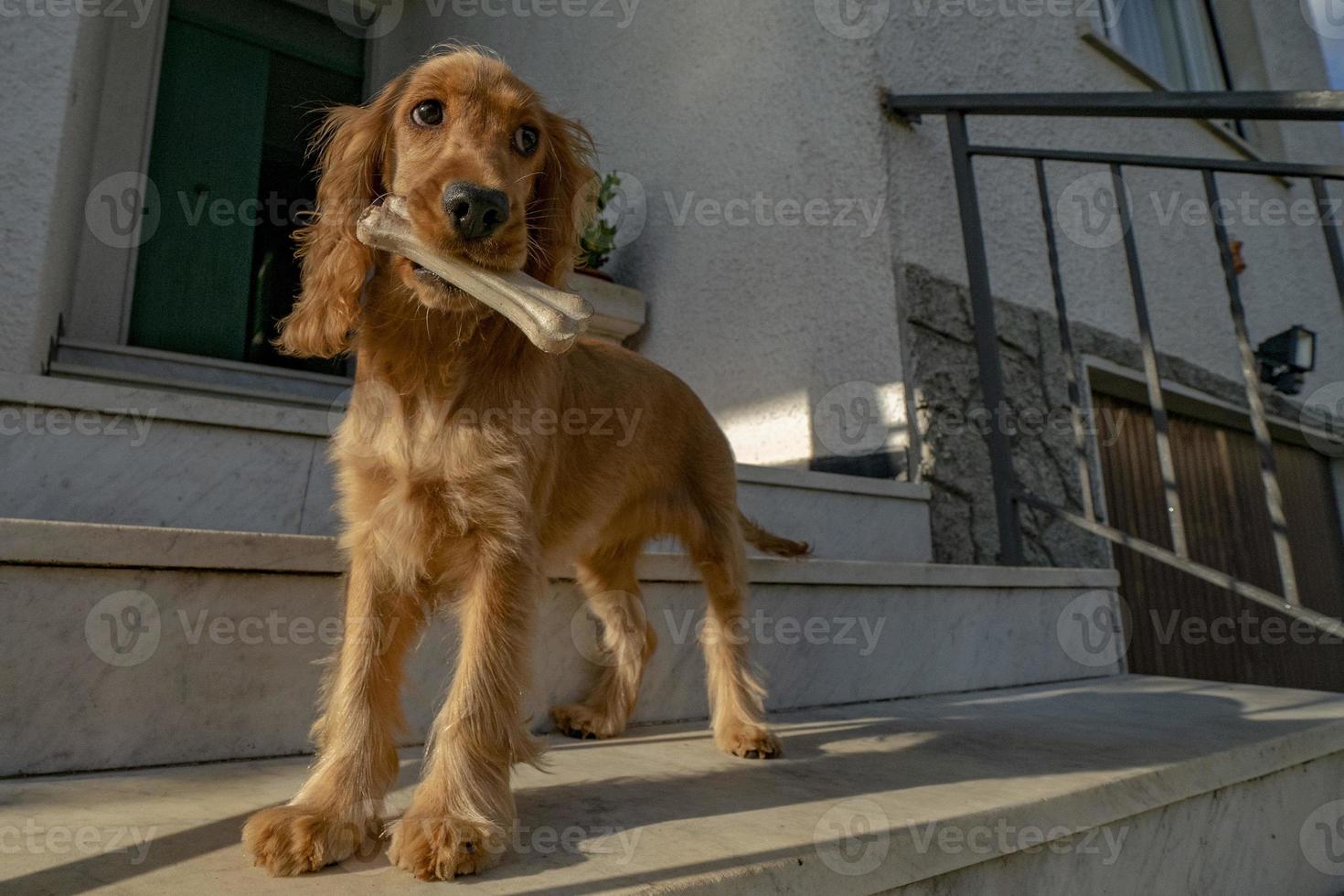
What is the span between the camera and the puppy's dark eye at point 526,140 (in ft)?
4.59

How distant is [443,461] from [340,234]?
19.1 inches

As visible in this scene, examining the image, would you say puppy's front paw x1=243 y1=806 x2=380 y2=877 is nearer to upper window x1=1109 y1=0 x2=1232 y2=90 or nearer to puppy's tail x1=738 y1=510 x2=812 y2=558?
puppy's tail x1=738 y1=510 x2=812 y2=558

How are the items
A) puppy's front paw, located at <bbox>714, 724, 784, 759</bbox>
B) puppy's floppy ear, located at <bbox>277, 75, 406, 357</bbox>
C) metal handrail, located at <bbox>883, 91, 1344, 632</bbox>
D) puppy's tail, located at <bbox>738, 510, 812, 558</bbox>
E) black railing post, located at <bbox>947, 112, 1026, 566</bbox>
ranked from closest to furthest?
1. puppy's floppy ear, located at <bbox>277, 75, 406, 357</bbox>
2. puppy's front paw, located at <bbox>714, 724, 784, 759</bbox>
3. metal handrail, located at <bbox>883, 91, 1344, 632</bbox>
4. puppy's tail, located at <bbox>738, 510, 812, 558</bbox>
5. black railing post, located at <bbox>947, 112, 1026, 566</bbox>

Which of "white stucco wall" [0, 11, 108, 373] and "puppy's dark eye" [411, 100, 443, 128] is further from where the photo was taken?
"white stucco wall" [0, 11, 108, 373]

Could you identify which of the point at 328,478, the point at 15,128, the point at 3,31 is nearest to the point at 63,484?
the point at 328,478

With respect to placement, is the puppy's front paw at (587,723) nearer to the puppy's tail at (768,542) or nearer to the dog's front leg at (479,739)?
the dog's front leg at (479,739)

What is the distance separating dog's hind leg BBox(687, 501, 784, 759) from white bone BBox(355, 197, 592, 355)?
36.7 inches

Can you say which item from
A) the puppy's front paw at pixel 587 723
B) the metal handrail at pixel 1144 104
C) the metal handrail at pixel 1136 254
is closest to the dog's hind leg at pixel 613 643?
the puppy's front paw at pixel 587 723

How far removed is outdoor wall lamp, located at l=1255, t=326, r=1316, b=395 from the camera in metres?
4.47

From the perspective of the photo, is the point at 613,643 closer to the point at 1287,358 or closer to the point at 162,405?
the point at 162,405

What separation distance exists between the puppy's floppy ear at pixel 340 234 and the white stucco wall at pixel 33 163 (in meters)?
1.07

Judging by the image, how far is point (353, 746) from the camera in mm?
1159

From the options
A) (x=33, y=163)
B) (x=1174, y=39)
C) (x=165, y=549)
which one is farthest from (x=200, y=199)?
(x=1174, y=39)

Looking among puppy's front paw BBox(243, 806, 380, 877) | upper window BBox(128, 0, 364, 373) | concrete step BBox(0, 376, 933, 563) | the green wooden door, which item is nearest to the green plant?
upper window BBox(128, 0, 364, 373)
